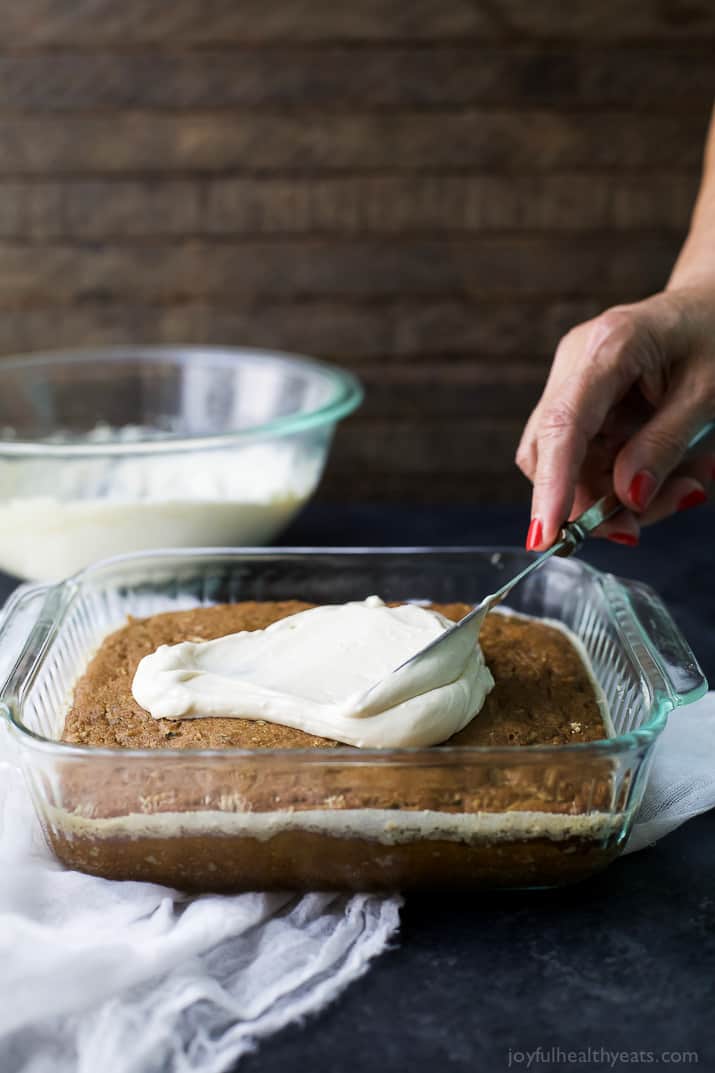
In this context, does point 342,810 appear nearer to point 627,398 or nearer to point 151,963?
point 151,963

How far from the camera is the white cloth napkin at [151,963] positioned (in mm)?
725

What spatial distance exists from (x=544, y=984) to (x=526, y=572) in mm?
379

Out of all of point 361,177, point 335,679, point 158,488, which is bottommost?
point 158,488

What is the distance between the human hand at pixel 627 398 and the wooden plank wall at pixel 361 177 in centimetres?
127

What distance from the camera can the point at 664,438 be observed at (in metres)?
1.23

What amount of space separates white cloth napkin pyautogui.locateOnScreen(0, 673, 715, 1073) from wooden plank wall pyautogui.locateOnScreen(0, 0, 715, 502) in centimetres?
183

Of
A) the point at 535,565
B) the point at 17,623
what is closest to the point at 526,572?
the point at 535,565

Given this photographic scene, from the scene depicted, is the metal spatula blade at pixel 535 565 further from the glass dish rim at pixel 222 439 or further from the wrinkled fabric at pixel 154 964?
the glass dish rim at pixel 222 439

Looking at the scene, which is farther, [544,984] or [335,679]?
[335,679]

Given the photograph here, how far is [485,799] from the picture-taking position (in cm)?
82

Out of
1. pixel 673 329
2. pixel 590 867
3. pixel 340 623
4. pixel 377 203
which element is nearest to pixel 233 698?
pixel 340 623

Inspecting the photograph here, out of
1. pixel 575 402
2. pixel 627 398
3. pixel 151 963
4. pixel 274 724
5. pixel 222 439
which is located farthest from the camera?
pixel 222 439

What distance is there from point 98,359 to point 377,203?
859 mm

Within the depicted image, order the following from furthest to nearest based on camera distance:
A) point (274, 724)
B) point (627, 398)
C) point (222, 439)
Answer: point (222, 439), point (627, 398), point (274, 724)
